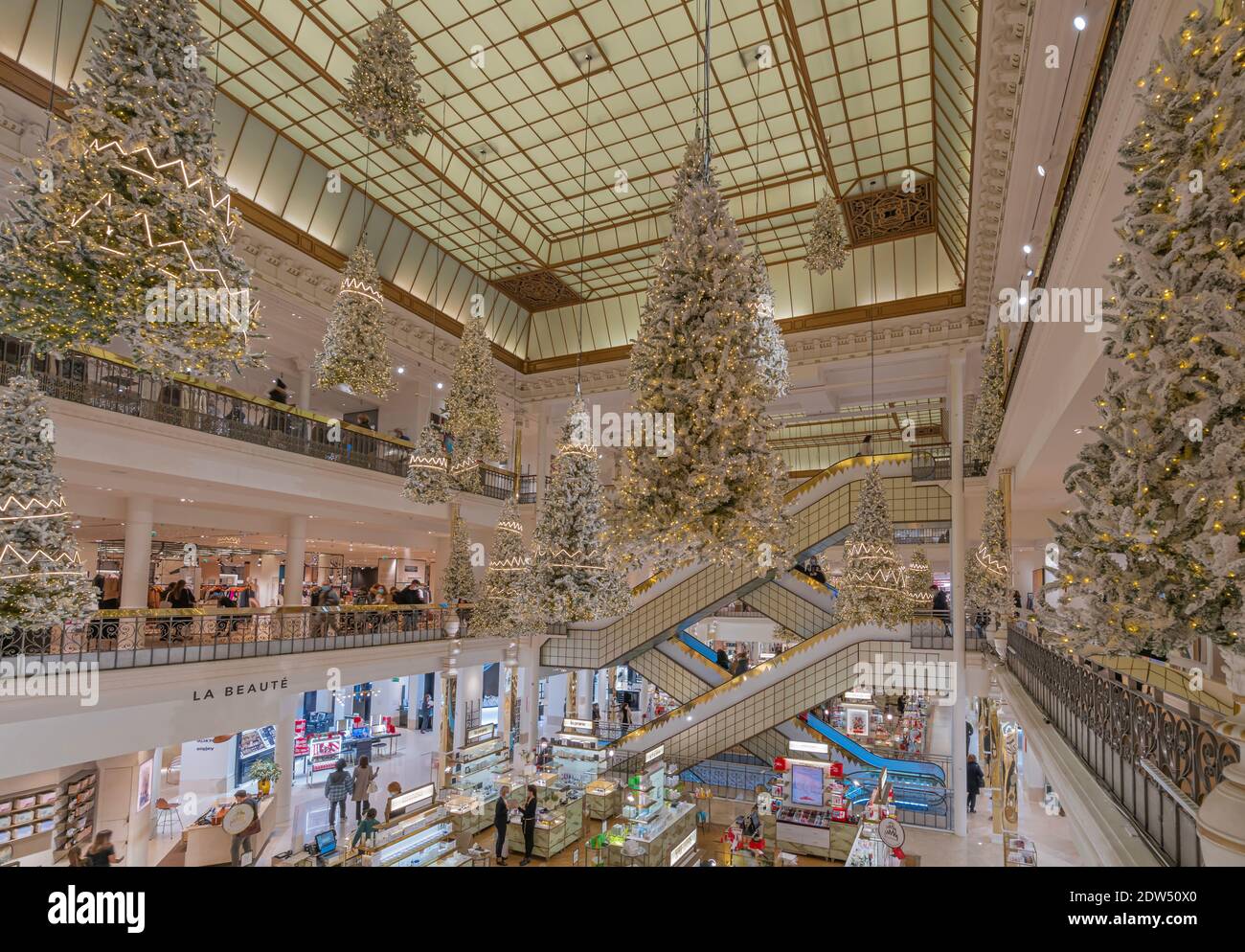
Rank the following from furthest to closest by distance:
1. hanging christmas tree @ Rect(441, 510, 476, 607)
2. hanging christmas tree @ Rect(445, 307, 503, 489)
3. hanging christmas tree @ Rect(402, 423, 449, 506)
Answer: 1. hanging christmas tree @ Rect(441, 510, 476, 607)
2. hanging christmas tree @ Rect(402, 423, 449, 506)
3. hanging christmas tree @ Rect(445, 307, 503, 489)

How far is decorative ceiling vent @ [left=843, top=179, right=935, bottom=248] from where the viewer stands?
475 inches

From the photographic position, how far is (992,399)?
11.4 meters

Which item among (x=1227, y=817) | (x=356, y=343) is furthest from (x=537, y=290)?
(x=1227, y=817)

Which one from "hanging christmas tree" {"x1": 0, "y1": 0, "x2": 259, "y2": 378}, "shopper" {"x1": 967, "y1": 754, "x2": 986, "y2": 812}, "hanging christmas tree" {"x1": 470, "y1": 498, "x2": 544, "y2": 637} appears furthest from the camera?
"shopper" {"x1": 967, "y1": 754, "x2": 986, "y2": 812}

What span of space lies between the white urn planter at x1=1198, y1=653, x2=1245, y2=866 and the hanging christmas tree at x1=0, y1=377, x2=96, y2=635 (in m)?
7.58

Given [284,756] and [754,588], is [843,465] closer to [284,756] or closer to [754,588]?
[754,588]

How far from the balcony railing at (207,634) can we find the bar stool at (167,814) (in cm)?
486

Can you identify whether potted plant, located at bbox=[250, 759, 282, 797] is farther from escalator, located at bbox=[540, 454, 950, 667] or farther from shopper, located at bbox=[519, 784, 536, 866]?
escalator, located at bbox=[540, 454, 950, 667]

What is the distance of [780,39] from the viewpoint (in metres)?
8.93

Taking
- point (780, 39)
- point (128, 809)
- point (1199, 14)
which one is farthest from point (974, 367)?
point (128, 809)

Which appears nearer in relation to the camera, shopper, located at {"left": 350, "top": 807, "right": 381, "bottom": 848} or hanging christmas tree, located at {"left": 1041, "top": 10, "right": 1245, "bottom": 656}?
hanging christmas tree, located at {"left": 1041, "top": 10, "right": 1245, "bottom": 656}

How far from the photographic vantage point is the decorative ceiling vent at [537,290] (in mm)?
15547

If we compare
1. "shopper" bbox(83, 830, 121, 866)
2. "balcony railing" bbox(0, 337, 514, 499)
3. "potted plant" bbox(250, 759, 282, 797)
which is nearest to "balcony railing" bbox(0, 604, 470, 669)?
"shopper" bbox(83, 830, 121, 866)

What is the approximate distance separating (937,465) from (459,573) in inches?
404
